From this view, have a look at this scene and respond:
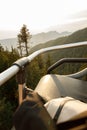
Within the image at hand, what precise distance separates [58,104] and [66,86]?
1.03 meters

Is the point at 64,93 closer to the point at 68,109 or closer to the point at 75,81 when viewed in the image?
the point at 75,81

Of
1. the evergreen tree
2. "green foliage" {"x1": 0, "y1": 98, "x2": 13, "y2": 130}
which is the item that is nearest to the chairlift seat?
"green foliage" {"x1": 0, "y1": 98, "x2": 13, "y2": 130}

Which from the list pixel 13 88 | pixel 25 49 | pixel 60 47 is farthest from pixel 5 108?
pixel 25 49

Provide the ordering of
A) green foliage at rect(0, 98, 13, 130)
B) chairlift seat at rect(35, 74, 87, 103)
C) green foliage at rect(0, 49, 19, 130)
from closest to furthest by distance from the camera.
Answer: chairlift seat at rect(35, 74, 87, 103), green foliage at rect(0, 98, 13, 130), green foliage at rect(0, 49, 19, 130)

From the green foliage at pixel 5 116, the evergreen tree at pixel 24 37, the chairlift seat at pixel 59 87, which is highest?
→ the chairlift seat at pixel 59 87

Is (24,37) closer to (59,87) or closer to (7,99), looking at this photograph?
(7,99)

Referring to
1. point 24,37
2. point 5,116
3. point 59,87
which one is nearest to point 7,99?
point 5,116

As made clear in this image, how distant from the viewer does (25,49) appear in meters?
106

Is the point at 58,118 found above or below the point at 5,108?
above

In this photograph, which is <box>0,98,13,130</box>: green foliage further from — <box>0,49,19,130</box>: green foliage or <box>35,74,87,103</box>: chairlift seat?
<box>35,74,87,103</box>: chairlift seat

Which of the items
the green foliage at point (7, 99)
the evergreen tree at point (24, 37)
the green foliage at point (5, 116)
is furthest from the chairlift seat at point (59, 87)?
the evergreen tree at point (24, 37)

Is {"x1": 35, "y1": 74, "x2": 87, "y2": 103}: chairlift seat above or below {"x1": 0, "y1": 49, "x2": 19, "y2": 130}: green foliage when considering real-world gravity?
above

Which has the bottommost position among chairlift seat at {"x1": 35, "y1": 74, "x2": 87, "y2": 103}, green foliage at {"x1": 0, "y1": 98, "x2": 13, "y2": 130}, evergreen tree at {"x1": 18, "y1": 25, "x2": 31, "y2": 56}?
green foliage at {"x1": 0, "y1": 98, "x2": 13, "y2": 130}

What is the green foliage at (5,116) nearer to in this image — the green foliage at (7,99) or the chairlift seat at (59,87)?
the green foliage at (7,99)
